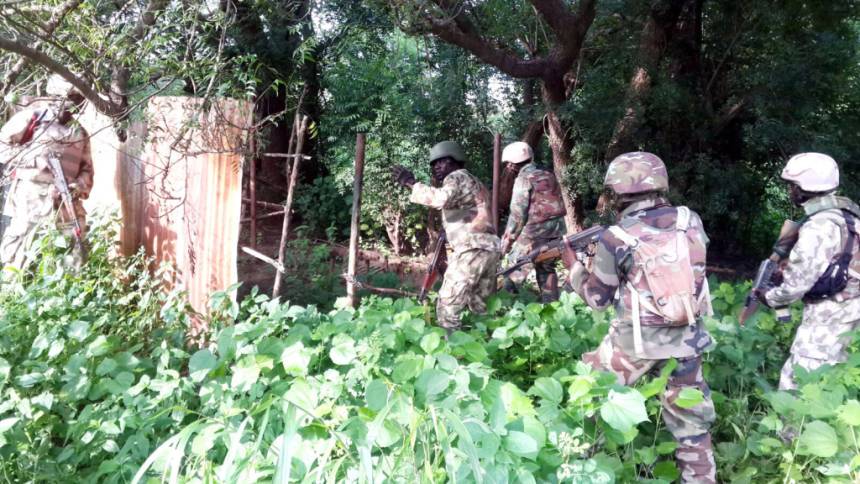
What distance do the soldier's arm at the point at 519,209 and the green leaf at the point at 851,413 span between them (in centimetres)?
409

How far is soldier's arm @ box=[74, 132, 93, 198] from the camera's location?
5.07m

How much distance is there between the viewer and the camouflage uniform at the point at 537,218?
21.1 ft

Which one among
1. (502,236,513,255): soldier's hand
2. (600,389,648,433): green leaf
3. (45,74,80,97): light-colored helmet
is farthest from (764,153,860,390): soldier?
(45,74,80,97): light-colored helmet

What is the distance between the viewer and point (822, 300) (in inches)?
137

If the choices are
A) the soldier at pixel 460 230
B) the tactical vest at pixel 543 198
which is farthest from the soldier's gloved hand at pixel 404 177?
the tactical vest at pixel 543 198

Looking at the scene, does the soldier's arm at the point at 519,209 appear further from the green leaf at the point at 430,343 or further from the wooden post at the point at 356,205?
the green leaf at the point at 430,343

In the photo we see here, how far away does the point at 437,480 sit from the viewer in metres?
1.70

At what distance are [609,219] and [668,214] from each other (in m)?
5.03

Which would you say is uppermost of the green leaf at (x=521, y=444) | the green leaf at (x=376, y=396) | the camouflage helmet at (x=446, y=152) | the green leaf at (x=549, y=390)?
the camouflage helmet at (x=446, y=152)

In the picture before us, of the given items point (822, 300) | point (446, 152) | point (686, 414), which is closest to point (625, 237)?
point (686, 414)

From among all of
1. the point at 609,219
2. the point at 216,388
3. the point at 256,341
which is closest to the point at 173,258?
the point at 256,341

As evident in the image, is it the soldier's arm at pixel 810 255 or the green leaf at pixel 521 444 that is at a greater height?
the soldier's arm at pixel 810 255

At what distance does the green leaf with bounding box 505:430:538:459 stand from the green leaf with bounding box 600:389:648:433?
50cm

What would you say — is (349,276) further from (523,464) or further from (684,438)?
(523,464)
